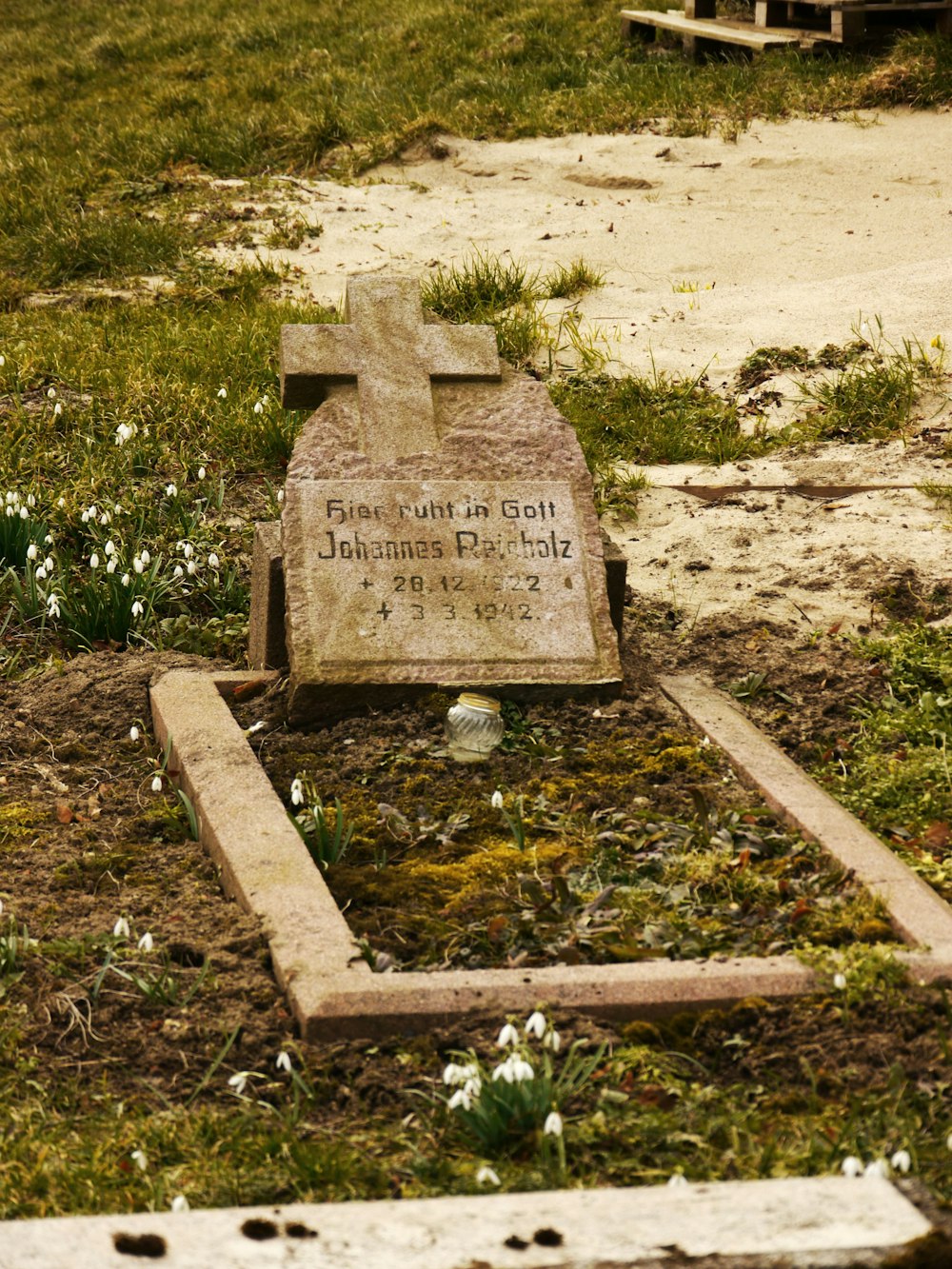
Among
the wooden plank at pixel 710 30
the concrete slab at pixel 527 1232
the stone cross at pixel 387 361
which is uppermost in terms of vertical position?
the wooden plank at pixel 710 30

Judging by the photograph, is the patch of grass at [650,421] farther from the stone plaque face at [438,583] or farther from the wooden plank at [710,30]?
the wooden plank at [710,30]

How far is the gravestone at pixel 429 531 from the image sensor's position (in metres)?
4.38

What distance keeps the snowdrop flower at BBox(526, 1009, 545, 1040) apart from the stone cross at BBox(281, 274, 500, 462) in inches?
84.4

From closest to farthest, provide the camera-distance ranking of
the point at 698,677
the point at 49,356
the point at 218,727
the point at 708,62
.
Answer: the point at 218,727 → the point at 698,677 → the point at 49,356 → the point at 708,62

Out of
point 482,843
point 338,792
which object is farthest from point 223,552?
point 482,843

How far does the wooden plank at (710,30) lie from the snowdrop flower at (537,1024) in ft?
30.9

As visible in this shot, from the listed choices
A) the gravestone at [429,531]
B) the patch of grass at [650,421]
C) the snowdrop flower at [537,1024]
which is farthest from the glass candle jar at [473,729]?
the patch of grass at [650,421]

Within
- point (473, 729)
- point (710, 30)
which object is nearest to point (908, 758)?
point (473, 729)

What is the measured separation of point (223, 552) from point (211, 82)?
7653 mm

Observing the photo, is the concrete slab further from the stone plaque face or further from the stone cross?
the stone cross

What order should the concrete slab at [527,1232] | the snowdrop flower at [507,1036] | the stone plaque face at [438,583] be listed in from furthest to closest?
the stone plaque face at [438,583] < the snowdrop flower at [507,1036] < the concrete slab at [527,1232]

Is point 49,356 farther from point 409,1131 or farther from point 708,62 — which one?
point 708,62

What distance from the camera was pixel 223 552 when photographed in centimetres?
558

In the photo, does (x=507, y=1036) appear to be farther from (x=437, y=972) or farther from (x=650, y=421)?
(x=650, y=421)
